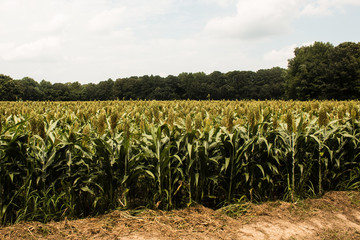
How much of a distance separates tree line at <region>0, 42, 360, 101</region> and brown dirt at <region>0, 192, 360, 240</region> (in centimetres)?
4918

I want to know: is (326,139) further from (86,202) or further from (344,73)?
(344,73)

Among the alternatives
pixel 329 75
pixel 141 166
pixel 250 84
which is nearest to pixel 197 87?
pixel 250 84

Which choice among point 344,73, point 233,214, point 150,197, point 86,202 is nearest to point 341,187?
point 233,214

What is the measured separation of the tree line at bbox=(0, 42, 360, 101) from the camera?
4629 centimetres

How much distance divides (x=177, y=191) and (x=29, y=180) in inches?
75.6

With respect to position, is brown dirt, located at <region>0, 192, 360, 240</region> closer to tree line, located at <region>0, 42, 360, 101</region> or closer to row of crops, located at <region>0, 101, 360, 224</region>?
row of crops, located at <region>0, 101, 360, 224</region>

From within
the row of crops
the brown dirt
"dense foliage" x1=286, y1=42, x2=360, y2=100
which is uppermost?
"dense foliage" x1=286, y1=42, x2=360, y2=100

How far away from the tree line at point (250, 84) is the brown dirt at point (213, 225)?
49.2m

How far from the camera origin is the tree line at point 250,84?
1822 inches

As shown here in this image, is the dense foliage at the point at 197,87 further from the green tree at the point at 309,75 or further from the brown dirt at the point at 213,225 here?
the brown dirt at the point at 213,225

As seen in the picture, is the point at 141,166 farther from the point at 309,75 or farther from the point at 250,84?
the point at 250,84

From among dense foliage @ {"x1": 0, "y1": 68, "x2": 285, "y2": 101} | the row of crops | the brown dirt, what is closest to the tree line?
dense foliage @ {"x1": 0, "y1": 68, "x2": 285, "y2": 101}

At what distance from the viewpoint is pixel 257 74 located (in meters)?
84.6

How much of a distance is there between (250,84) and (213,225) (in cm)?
8436
